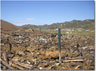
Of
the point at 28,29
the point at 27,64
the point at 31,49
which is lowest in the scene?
the point at 27,64

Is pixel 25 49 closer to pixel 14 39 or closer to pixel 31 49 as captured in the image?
pixel 31 49

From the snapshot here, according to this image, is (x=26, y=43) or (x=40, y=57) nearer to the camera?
(x=40, y=57)

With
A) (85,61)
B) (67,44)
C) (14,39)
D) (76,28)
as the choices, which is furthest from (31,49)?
(76,28)

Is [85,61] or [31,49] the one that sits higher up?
[31,49]

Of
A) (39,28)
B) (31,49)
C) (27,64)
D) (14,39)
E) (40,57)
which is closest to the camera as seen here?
(27,64)

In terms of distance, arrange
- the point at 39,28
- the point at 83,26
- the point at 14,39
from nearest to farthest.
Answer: the point at 14,39
the point at 39,28
the point at 83,26

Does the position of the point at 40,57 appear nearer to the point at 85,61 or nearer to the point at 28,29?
the point at 85,61
